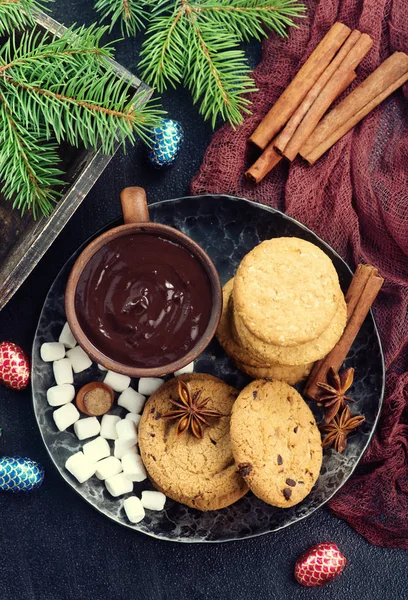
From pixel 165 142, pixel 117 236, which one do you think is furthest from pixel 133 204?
→ pixel 165 142

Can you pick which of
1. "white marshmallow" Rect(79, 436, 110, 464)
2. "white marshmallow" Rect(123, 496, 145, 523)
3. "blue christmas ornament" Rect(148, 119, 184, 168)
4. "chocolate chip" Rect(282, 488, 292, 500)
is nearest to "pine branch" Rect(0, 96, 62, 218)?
"blue christmas ornament" Rect(148, 119, 184, 168)

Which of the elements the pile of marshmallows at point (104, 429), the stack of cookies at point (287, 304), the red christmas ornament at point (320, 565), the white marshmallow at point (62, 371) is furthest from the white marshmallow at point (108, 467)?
the red christmas ornament at point (320, 565)

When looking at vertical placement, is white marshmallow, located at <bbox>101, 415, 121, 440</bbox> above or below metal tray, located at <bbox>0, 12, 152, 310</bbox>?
below

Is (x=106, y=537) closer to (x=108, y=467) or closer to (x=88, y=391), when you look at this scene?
(x=108, y=467)

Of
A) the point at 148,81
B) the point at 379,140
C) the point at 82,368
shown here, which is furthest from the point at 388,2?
the point at 82,368

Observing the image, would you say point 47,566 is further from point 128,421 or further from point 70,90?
point 70,90

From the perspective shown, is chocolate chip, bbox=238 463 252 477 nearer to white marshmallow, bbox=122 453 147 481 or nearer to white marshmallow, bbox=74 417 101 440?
white marshmallow, bbox=122 453 147 481
